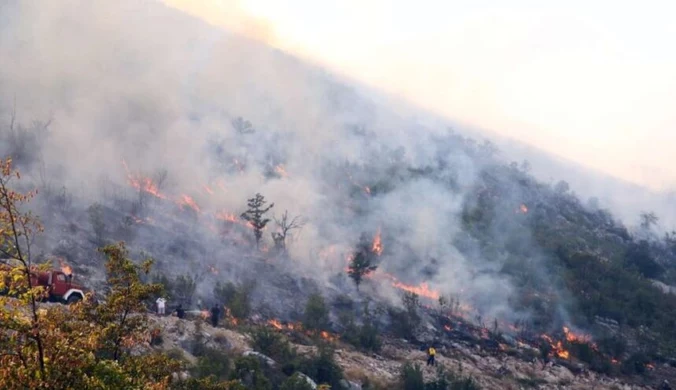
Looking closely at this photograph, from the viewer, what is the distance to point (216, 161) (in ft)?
136

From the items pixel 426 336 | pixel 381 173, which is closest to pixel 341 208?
pixel 381 173

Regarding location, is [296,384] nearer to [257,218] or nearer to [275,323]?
[275,323]

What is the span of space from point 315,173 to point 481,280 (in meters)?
16.9

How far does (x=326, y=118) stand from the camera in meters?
57.3

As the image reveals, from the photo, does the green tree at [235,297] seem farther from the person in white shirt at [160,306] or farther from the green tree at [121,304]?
the green tree at [121,304]

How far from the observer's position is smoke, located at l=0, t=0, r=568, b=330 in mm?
35000

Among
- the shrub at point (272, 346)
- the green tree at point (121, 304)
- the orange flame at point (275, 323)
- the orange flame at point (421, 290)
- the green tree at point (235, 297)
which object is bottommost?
the orange flame at point (275, 323)

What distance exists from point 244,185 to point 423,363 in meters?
21.4

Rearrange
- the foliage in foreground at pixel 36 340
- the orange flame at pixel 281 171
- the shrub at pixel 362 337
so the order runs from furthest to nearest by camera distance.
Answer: the orange flame at pixel 281 171 → the shrub at pixel 362 337 → the foliage in foreground at pixel 36 340

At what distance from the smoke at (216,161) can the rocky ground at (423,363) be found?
7426mm

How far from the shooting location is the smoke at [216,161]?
35000 mm

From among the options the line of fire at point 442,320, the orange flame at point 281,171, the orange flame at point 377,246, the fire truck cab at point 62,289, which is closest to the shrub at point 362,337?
the line of fire at point 442,320

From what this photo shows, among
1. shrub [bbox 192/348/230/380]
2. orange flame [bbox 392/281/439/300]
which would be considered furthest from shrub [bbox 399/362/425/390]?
orange flame [bbox 392/281/439/300]

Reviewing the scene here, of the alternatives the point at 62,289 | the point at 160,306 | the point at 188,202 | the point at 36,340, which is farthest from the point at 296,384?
the point at 188,202
